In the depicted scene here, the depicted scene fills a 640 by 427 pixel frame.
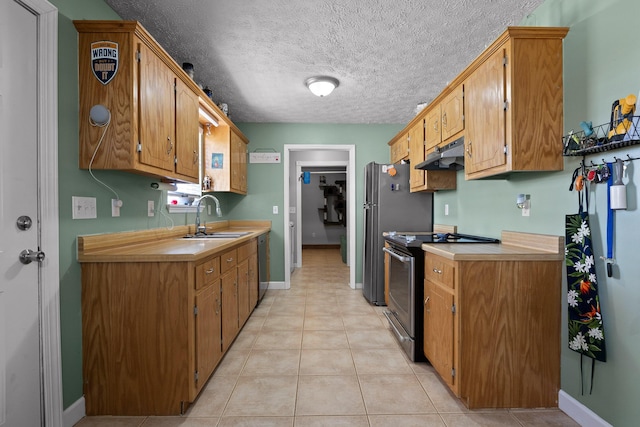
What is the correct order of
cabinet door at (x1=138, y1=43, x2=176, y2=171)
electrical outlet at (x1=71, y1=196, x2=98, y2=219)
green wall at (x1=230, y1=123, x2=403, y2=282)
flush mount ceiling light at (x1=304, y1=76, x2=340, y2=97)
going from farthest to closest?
green wall at (x1=230, y1=123, x2=403, y2=282) < flush mount ceiling light at (x1=304, y1=76, x2=340, y2=97) < cabinet door at (x1=138, y1=43, x2=176, y2=171) < electrical outlet at (x1=71, y1=196, x2=98, y2=219)

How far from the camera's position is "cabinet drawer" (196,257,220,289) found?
173cm

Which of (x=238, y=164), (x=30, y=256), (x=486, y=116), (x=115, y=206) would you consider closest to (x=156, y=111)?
(x=115, y=206)

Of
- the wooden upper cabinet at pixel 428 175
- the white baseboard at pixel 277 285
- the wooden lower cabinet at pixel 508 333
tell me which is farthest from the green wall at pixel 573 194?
the white baseboard at pixel 277 285

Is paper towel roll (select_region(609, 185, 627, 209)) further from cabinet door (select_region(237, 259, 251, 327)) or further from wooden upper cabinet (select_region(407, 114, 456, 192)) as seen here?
cabinet door (select_region(237, 259, 251, 327))

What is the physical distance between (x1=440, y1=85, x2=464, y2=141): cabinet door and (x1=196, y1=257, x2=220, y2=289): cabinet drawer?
2008 millimetres

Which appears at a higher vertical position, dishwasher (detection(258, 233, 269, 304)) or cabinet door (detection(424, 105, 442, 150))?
cabinet door (detection(424, 105, 442, 150))

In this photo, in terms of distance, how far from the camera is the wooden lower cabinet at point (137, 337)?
1.60m

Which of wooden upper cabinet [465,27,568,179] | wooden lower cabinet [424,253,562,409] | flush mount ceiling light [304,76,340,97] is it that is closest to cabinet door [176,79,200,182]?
flush mount ceiling light [304,76,340,97]

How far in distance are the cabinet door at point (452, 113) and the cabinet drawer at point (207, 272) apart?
2008 mm

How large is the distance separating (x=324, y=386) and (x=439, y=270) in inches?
40.7

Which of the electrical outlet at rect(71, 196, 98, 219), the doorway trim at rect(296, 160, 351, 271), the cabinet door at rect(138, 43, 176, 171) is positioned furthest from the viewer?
the doorway trim at rect(296, 160, 351, 271)

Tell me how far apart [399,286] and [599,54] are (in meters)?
1.88

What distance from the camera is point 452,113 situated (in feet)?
7.73

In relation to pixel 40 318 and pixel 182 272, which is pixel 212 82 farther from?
pixel 40 318
